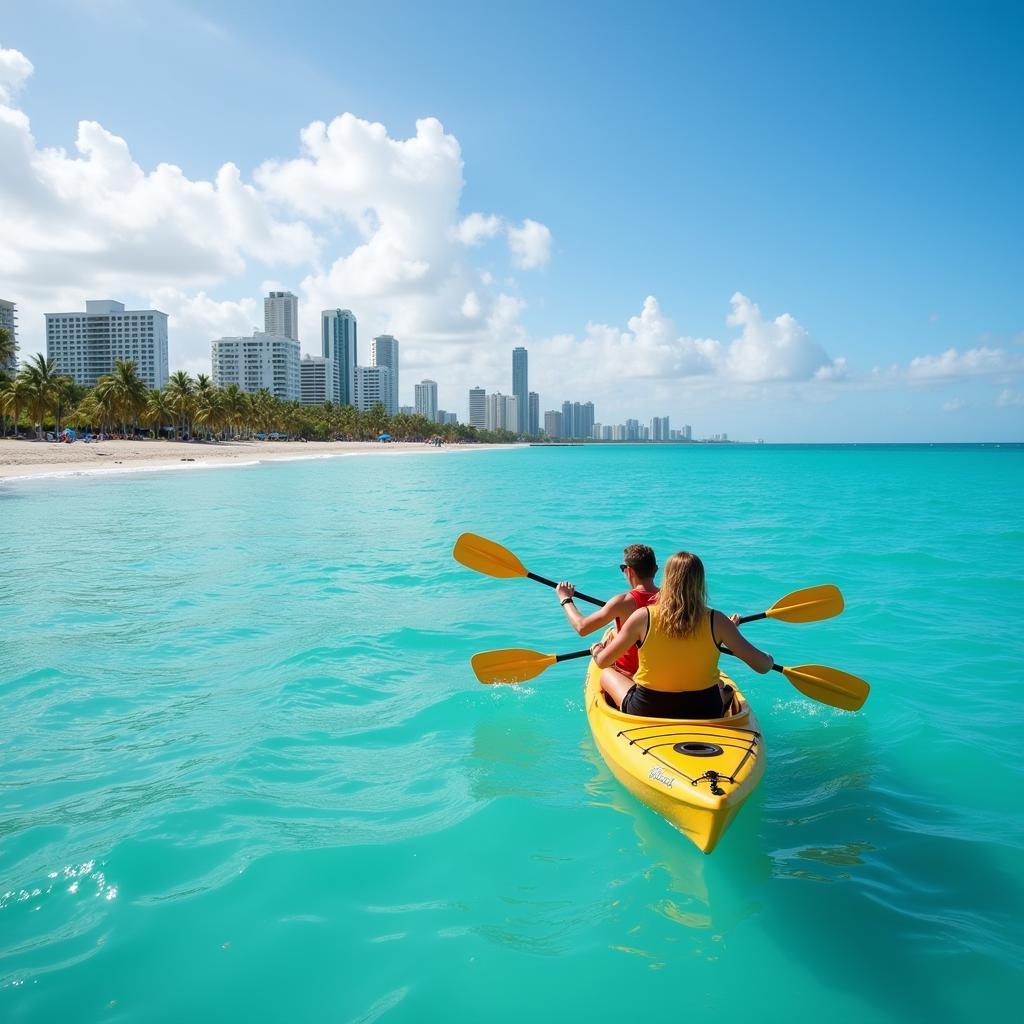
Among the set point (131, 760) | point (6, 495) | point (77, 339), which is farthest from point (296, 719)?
point (77, 339)

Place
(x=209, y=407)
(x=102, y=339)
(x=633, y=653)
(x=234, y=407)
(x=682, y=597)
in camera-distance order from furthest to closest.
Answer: (x=102, y=339), (x=234, y=407), (x=209, y=407), (x=633, y=653), (x=682, y=597)

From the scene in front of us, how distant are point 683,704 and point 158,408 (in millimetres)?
85883

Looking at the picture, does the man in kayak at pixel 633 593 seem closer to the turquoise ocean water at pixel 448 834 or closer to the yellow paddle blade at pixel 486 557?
the turquoise ocean water at pixel 448 834

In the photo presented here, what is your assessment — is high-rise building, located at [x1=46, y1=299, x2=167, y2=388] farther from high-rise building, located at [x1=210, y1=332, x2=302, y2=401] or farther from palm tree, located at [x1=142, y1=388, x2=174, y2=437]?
palm tree, located at [x1=142, y1=388, x2=174, y2=437]

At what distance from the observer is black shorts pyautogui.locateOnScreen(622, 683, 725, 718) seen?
15.8 feet

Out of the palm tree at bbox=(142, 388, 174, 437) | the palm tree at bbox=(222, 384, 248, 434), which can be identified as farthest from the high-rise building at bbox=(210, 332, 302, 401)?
the palm tree at bbox=(142, 388, 174, 437)

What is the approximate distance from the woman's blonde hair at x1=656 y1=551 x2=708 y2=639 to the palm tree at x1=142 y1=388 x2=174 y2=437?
279ft

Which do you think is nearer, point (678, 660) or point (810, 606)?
point (678, 660)

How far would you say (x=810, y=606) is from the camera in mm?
6613

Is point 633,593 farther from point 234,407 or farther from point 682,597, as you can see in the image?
point 234,407

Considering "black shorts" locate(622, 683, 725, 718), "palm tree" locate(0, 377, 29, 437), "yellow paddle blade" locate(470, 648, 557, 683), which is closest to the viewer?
"black shorts" locate(622, 683, 725, 718)

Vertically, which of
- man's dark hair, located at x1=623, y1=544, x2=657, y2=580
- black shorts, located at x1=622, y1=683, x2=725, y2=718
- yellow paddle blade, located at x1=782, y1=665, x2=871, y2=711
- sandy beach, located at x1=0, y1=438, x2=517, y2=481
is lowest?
yellow paddle blade, located at x1=782, y1=665, x2=871, y2=711

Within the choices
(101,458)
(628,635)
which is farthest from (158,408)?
(628,635)

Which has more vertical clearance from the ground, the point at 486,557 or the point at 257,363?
the point at 257,363
